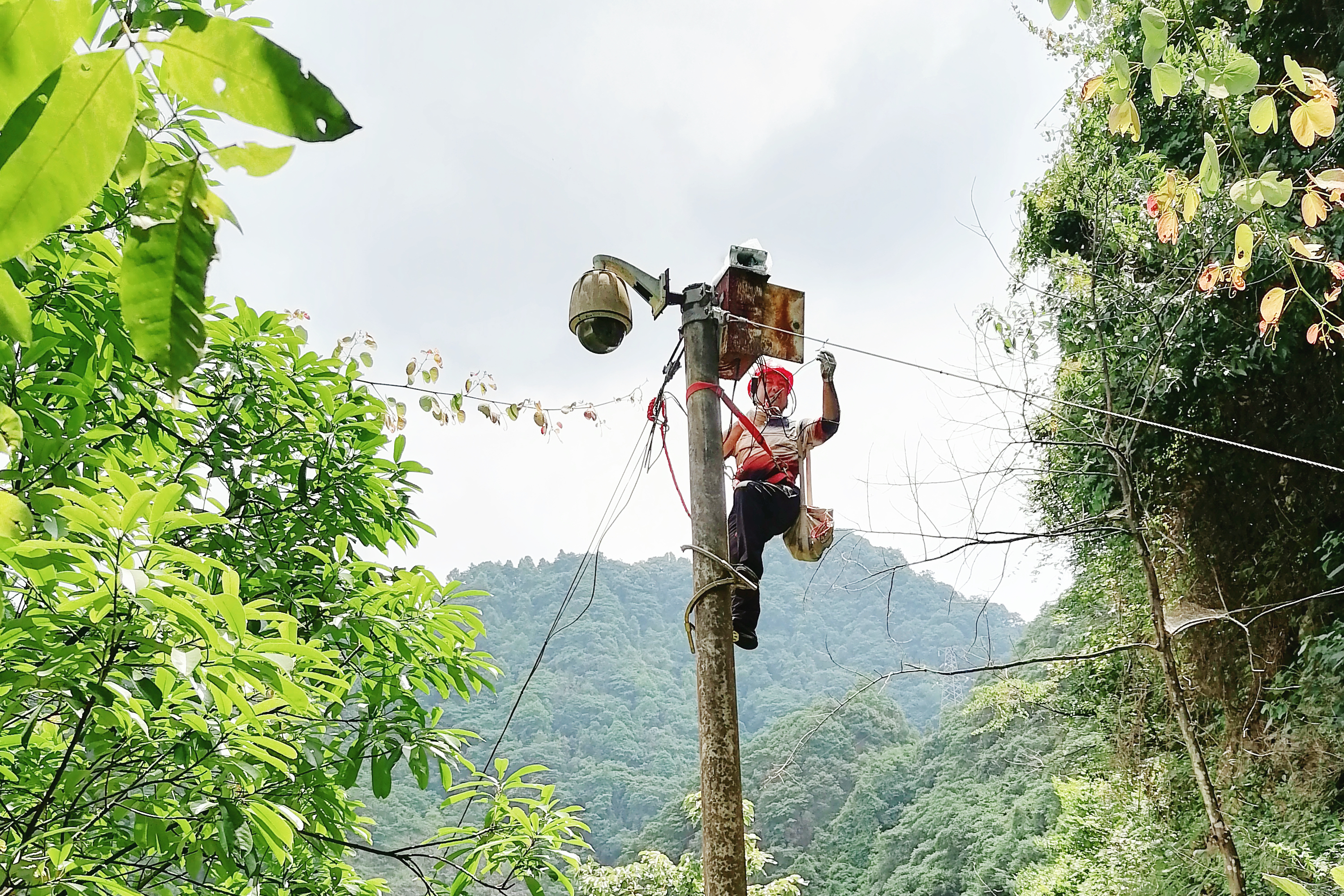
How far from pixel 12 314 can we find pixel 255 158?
0.09m

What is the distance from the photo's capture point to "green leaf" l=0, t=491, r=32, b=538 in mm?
309

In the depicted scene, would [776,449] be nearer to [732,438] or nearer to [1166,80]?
[732,438]

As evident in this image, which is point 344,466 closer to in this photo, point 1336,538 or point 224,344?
point 224,344

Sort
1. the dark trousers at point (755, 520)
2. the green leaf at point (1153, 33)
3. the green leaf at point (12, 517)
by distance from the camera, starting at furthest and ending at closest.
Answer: the dark trousers at point (755, 520), the green leaf at point (1153, 33), the green leaf at point (12, 517)

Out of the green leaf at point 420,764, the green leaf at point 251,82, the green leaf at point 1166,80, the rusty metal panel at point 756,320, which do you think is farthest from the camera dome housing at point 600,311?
the green leaf at point 251,82

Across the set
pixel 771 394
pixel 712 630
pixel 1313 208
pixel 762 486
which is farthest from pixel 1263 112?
pixel 771 394

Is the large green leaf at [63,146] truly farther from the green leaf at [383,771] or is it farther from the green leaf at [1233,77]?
the green leaf at [383,771]

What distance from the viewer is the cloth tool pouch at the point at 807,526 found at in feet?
8.25

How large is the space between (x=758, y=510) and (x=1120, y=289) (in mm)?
2441

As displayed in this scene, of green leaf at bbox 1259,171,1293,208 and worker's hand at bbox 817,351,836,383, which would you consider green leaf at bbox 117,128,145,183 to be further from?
worker's hand at bbox 817,351,836,383

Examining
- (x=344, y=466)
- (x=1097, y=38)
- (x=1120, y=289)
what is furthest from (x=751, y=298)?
(x=1097, y=38)

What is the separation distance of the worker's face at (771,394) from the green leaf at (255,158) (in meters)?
2.53

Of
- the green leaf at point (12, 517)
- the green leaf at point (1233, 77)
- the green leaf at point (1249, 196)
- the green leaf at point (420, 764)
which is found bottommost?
the green leaf at point (12, 517)

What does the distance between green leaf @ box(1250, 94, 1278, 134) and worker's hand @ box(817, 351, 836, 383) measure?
1642 mm
